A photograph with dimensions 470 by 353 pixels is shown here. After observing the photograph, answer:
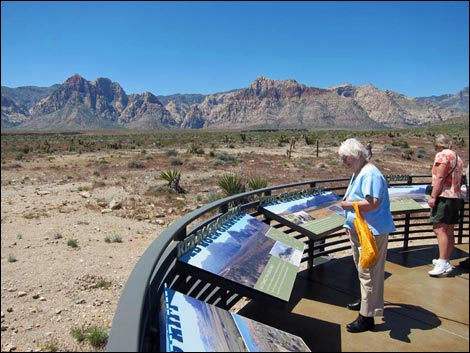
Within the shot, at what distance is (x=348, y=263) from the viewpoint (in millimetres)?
5324

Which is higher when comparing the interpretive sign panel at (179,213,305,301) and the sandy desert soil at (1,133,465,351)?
the interpretive sign panel at (179,213,305,301)

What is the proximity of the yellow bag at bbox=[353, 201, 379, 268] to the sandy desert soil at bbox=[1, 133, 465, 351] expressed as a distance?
377cm

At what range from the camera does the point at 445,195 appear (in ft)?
13.8

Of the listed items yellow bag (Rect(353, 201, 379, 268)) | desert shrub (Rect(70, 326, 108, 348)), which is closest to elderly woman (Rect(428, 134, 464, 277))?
yellow bag (Rect(353, 201, 379, 268))

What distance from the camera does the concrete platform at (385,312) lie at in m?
3.00

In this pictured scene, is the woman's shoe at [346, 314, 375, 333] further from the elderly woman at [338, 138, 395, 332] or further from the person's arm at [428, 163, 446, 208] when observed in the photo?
the person's arm at [428, 163, 446, 208]

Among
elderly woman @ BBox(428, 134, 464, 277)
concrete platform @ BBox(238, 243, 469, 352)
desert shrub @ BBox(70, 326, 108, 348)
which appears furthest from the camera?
desert shrub @ BBox(70, 326, 108, 348)

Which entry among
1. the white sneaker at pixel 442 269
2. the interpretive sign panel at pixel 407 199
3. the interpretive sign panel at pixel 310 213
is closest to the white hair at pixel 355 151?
the interpretive sign panel at pixel 310 213

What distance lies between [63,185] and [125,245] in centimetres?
983

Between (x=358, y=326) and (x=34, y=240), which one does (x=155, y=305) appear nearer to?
(x=358, y=326)

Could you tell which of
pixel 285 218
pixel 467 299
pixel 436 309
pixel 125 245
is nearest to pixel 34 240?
pixel 125 245

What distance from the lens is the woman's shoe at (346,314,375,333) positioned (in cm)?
335

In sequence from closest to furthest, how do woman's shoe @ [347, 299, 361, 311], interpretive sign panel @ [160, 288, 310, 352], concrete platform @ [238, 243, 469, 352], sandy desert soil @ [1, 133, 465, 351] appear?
interpretive sign panel @ [160, 288, 310, 352]
concrete platform @ [238, 243, 469, 352]
woman's shoe @ [347, 299, 361, 311]
sandy desert soil @ [1, 133, 465, 351]

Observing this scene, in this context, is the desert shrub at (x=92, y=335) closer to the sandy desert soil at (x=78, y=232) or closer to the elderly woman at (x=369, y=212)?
the sandy desert soil at (x=78, y=232)
